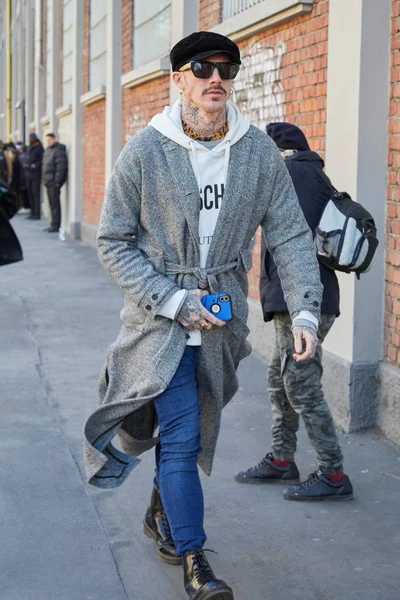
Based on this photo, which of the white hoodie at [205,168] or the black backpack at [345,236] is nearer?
the white hoodie at [205,168]

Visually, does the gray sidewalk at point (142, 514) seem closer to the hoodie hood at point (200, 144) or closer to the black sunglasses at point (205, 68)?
the hoodie hood at point (200, 144)

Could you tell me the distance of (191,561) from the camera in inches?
144

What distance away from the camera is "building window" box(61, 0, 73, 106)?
2131 cm

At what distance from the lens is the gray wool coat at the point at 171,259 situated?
3.74 m

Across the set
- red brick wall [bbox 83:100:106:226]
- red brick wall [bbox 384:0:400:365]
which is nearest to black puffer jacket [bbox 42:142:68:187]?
red brick wall [bbox 83:100:106:226]

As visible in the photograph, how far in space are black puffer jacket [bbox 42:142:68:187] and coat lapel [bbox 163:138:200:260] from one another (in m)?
17.1

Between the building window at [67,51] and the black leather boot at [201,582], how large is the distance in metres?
18.3

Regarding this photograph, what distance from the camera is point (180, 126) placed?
12.5 ft

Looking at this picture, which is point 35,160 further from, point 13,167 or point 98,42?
point 98,42

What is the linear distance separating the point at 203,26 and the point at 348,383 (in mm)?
5515

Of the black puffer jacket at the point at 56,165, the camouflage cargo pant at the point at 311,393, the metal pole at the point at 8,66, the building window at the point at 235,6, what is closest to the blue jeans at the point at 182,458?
the camouflage cargo pant at the point at 311,393

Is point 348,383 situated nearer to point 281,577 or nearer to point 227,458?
point 227,458

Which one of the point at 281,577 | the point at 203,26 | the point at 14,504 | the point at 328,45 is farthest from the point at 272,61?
the point at 281,577

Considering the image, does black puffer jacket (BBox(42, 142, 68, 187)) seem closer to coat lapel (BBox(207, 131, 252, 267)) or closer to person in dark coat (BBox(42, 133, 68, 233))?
person in dark coat (BBox(42, 133, 68, 233))
